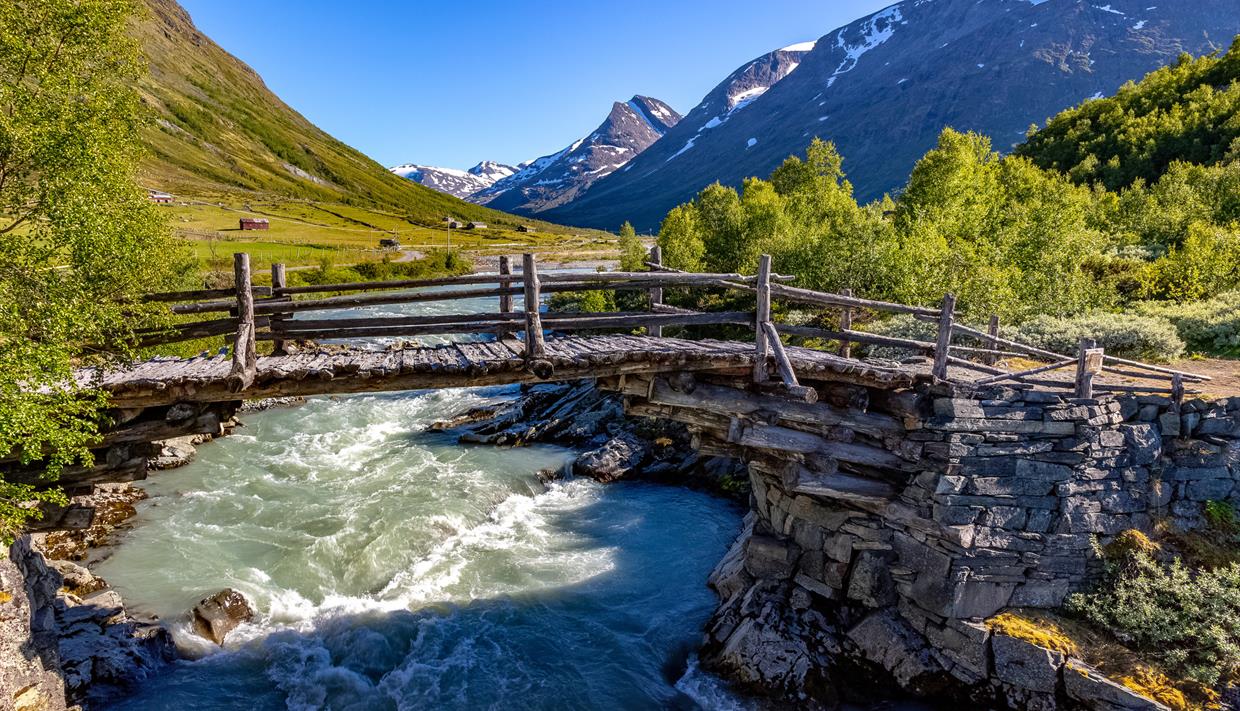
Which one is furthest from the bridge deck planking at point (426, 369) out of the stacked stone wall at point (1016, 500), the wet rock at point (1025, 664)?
the wet rock at point (1025, 664)

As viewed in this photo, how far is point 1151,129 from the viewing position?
53406 millimetres

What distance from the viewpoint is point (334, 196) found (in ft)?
559

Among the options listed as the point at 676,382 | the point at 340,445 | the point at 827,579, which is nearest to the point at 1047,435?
the point at 827,579

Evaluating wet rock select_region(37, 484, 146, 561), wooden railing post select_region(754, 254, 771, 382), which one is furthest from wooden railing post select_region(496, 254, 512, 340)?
wet rock select_region(37, 484, 146, 561)

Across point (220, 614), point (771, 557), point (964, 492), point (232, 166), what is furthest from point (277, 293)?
point (232, 166)

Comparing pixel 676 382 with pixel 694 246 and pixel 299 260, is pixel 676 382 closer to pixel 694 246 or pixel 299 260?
pixel 694 246

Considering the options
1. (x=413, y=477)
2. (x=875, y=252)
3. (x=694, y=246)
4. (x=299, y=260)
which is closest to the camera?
(x=413, y=477)

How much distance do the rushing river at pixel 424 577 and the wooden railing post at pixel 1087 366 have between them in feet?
27.1

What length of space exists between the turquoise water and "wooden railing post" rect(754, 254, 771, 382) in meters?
6.21

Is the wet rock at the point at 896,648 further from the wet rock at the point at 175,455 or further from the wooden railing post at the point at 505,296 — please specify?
the wet rock at the point at 175,455

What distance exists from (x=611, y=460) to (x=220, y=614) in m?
12.7

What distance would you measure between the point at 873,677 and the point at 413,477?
53.5ft

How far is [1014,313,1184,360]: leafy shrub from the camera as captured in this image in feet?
50.4

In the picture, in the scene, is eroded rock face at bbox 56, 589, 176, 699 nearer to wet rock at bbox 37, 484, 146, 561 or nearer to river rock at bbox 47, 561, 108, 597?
river rock at bbox 47, 561, 108, 597
